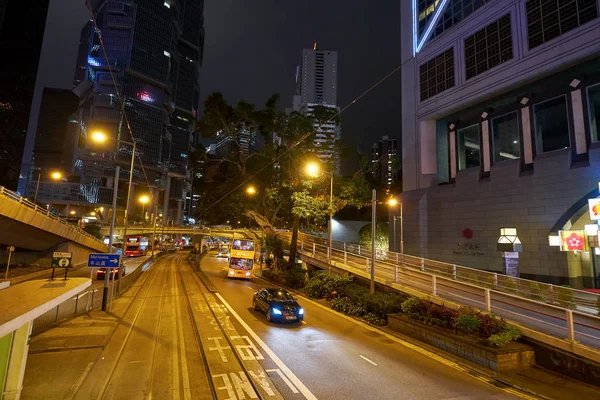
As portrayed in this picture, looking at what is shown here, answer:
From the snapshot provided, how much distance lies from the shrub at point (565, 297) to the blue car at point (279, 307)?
10.0 meters

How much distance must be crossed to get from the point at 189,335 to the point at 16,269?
29616 millimetres

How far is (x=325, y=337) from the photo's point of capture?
13.4 meters

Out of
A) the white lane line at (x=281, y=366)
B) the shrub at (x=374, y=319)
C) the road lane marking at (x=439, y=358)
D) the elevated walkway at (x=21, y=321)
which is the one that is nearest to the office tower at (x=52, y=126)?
the white lane line at (x=281, y=366)

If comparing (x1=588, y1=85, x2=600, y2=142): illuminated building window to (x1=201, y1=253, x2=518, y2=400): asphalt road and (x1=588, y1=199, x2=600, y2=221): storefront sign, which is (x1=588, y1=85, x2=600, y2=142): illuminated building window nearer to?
(x1=588, y1=199, x2=600, y2=221): storefront sign

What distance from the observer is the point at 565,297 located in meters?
11.4

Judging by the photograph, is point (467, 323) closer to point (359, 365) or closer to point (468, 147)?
point (359, 365)

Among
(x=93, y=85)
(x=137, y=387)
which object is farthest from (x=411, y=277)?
(x=93, y=85)

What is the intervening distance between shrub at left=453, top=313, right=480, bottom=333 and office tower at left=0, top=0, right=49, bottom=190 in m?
94.7

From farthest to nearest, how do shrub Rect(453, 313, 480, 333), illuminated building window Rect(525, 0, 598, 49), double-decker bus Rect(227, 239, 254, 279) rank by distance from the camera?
double-decker bus Rect(227, 239, 254, 279)
illuminated building window Rect(525, 0, 598, 49)
shrub Rect(453, 313, 480, 333)

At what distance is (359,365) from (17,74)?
3959 inches

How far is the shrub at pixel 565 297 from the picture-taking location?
36.6 feet

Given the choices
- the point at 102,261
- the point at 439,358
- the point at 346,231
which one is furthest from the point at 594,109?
the point at 346,231

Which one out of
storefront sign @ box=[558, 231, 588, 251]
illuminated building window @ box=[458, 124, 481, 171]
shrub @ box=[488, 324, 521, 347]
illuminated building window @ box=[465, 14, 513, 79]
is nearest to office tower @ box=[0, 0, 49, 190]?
illuminated building window @ box=[465, 14, 513, 79]

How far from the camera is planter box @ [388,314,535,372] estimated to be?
1001 centimetres
